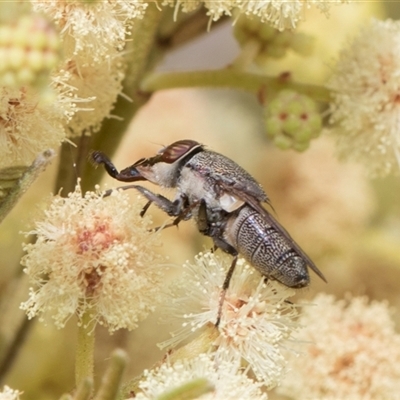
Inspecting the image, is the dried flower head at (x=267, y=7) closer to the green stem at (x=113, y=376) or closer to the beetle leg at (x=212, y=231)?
the beetle leg at (x=212, y=231)

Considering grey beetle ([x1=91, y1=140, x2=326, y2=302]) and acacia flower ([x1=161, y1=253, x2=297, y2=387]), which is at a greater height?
grey beetle ([x1=91, y1=140, x2=326, y2=302])

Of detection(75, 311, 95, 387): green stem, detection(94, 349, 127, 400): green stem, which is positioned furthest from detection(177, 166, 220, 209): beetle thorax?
detection(94, 349, 127, 400): green stem

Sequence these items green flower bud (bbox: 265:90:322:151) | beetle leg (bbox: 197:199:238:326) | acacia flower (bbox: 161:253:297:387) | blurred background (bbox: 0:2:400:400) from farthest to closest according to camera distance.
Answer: blurred background (bbox: 0:2:400:400)
green flower bud (bbox: 265:90:322:151)
beetle leg (bbox: 197:199:238:326)
acacia flower (bbox: 161:253:297:387)

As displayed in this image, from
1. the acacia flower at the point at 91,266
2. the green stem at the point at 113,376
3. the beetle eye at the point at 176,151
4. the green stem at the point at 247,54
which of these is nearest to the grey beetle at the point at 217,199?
the beetle eye at the point at 176,151

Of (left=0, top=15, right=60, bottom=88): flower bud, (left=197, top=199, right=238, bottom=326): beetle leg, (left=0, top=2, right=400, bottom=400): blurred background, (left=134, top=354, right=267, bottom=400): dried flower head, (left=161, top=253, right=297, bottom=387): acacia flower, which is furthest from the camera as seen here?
(left=0, top=2, right=400, bottom=400): blurred background

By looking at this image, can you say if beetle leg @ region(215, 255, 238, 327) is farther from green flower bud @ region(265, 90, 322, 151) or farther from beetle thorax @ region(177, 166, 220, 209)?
green flower bud @ region(265, 90, 322, 151)

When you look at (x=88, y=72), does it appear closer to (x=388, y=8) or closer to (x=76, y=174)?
(x=76, y=174)

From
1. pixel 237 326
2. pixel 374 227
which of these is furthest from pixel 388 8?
pixel 237 326

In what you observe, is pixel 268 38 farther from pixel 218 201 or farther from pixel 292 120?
pixel 218 201
